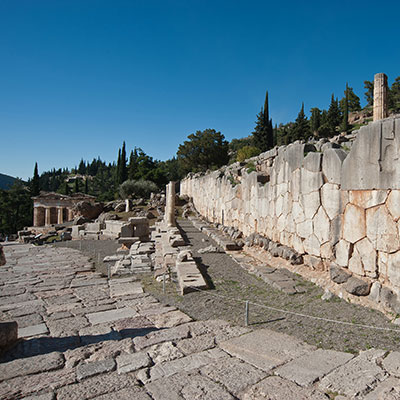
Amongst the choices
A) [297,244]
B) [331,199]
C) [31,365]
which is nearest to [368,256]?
[331,199]

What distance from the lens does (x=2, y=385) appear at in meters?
2.81

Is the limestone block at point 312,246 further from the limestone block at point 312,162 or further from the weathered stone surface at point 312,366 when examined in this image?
the weathered stone surface at point 312,366

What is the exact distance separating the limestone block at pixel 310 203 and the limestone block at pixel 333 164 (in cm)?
46

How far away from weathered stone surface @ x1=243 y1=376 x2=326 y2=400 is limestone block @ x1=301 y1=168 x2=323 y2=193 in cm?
404

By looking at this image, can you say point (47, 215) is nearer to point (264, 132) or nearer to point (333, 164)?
point (264, 132)

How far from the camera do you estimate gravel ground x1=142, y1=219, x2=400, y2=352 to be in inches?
138

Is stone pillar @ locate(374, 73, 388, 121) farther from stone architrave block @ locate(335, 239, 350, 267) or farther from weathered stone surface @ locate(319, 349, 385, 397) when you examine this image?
weathered stone surface @ locate(319, 349, 385, 397)

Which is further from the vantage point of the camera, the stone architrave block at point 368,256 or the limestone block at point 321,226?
the limestone block at point 321,226

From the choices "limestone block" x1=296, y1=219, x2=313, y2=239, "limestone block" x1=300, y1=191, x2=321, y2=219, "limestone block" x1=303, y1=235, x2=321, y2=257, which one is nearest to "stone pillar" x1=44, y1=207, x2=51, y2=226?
"limestone block" x1=296, y1=219, x2=313, y2=239

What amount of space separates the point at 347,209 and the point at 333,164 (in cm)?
89

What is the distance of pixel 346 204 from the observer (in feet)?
16.9

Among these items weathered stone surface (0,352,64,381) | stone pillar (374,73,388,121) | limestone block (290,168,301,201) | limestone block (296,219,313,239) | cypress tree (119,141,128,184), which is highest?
cypress tree (119,141,128,184)

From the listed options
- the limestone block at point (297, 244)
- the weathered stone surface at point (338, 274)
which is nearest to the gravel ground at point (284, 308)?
the weathered stone surface at point (338, 274)

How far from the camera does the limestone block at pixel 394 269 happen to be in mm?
4133
